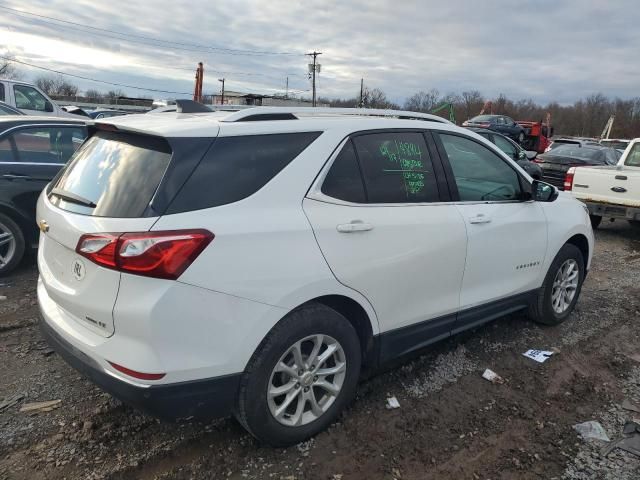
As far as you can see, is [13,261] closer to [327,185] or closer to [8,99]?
[327,185]

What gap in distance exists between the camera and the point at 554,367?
3.95 metres

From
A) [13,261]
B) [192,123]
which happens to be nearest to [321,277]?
[192,123]

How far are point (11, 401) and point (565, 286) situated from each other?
4534mm

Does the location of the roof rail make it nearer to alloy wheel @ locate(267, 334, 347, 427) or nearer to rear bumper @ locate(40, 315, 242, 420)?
alloy wheel @ locate(267, 334, 347, 427)

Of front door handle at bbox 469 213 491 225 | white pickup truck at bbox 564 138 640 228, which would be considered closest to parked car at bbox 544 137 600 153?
white pickup truck at bbox 564 138 640 228

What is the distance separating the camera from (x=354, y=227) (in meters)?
2.80

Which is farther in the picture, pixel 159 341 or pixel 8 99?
pixel 8 99

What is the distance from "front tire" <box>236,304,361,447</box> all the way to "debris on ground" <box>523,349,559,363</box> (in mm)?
1851

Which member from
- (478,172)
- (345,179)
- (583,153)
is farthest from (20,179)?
(583,153)

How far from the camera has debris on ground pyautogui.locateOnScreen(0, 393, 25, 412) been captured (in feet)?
10.3

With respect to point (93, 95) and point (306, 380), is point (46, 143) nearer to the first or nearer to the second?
point (306, 380)

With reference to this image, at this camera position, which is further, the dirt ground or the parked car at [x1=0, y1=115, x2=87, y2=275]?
the parked car at [x1=0, y1=115, x2=87, y2=275]

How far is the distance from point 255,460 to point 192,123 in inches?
70.8

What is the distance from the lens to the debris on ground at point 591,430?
3.06 metres
